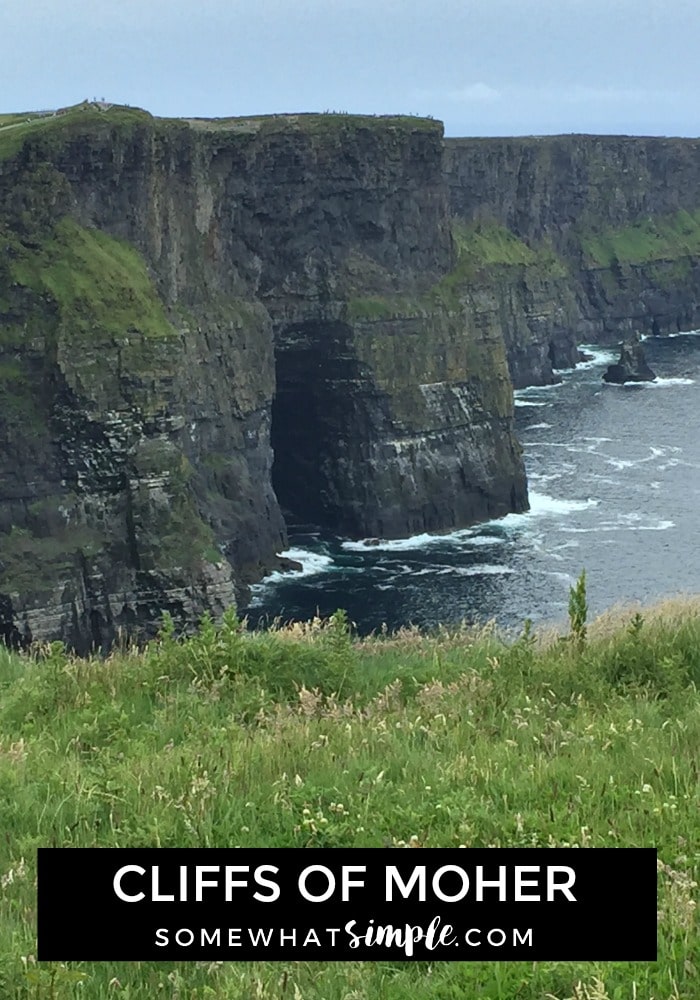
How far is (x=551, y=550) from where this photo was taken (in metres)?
82.2

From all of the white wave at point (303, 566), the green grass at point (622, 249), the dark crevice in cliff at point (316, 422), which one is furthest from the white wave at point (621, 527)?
the green grass at point (622, 249)

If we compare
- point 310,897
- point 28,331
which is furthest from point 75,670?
point 28,331

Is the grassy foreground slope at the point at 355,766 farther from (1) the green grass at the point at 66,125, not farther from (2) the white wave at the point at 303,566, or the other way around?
(2) the white wave at the point at 303,566

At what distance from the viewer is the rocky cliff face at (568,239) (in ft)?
529

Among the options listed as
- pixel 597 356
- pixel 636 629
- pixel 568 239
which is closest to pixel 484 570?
pixel 636 629

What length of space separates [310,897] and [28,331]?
61.0 m

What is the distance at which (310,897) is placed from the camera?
270 inches

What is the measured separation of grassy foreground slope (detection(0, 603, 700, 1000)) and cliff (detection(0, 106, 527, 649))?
38711 millimetres

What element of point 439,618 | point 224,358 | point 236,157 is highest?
point 236,157

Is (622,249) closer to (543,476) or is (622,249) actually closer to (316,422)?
(543,476)

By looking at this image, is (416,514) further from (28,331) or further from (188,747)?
(188,747)

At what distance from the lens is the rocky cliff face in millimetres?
161125

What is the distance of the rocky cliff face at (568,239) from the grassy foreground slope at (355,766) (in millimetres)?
143279

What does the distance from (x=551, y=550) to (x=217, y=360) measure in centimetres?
2298
